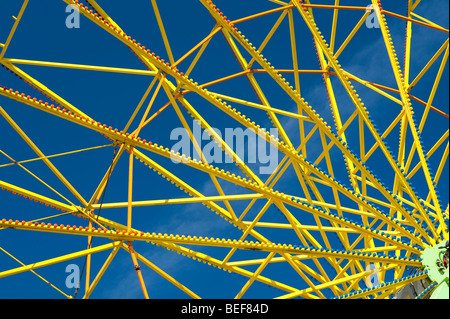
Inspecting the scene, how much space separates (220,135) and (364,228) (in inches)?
229

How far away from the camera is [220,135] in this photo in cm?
2242

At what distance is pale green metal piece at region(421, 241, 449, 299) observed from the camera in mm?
17578

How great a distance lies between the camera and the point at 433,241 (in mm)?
19312

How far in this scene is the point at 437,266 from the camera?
1848 centimetres

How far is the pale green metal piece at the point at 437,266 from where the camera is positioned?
1758 centimetres
